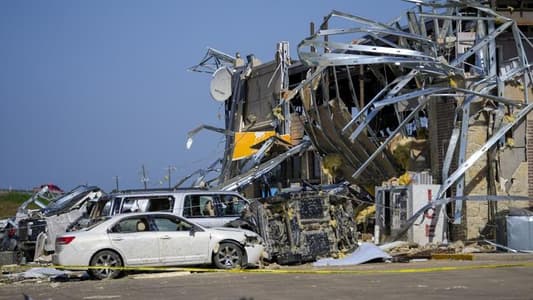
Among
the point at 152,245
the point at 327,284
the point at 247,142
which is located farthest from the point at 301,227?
the point at 247,142

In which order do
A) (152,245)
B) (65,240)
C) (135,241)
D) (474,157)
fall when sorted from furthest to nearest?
(474,157), (152,245), (135,241), (65,240)

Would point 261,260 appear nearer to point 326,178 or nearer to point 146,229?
point 146,229

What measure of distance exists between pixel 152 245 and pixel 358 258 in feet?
14.7

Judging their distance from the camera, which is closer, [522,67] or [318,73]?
[522,67]

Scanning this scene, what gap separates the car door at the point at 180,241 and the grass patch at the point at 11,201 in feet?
110

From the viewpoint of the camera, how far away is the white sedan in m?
17.4

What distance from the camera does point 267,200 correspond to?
1983 cm

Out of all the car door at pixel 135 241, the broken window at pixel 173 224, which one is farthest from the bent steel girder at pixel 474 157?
the car door at pixel 135 241

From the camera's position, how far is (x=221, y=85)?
3569 centimetres

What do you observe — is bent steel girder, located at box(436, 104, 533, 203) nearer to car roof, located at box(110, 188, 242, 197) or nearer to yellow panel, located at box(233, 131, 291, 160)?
car roof, located at box(110, 188, 242, 197)

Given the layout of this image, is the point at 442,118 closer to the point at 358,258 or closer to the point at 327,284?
the point at 358,258

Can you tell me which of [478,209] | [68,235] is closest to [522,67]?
[478,209]

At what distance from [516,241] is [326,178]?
8984mm

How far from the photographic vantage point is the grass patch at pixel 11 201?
5119 cm
